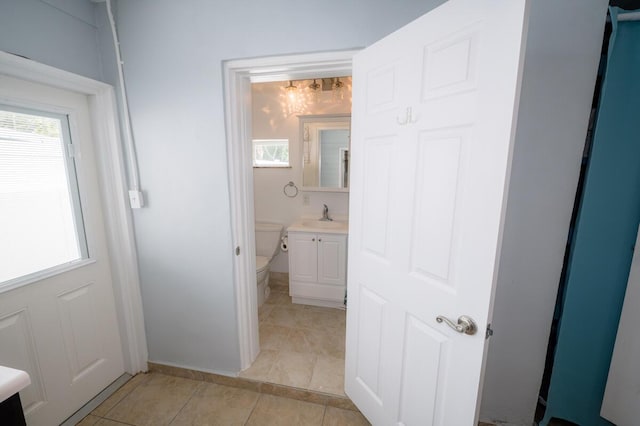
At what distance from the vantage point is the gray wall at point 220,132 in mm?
1068

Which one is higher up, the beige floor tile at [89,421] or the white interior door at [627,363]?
the white interior door at [627,363]

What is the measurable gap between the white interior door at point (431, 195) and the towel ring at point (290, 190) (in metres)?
1.55

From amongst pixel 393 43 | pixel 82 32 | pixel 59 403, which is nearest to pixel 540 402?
pixel 393 43

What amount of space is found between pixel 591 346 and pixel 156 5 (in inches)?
111

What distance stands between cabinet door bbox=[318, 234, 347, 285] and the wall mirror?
1.91 feet

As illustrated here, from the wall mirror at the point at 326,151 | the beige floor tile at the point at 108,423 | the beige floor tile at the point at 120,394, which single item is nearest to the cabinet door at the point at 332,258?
the wall mirror at the point at 326,151

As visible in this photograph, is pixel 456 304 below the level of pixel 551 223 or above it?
below

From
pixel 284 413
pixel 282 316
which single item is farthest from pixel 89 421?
pixel 282 316

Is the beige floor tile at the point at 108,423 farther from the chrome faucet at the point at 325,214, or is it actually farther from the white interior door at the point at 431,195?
the chrome faucet at the point at 325,214

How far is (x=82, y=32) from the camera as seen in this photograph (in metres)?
1.35

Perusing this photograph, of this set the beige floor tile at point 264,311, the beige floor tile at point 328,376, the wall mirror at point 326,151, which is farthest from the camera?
the wall mirror at point 326,151

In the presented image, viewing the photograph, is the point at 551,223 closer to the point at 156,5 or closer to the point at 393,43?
the point at 393,43

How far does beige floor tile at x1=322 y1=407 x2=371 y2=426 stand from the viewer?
1.41 meters

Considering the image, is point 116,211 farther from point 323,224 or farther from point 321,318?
point 321,318
